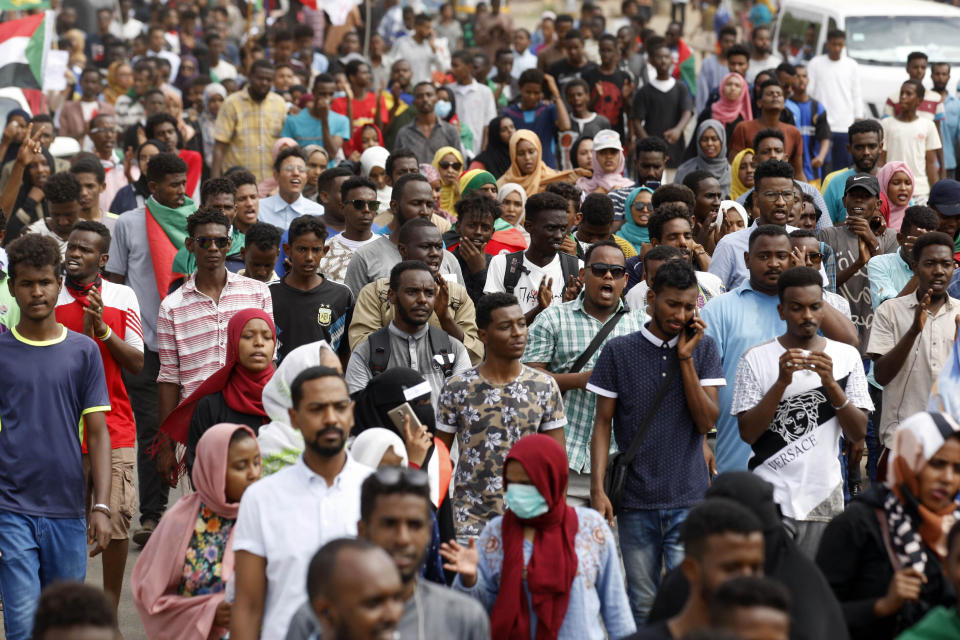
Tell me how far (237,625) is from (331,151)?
9593mm

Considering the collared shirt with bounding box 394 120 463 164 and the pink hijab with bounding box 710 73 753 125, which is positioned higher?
the pink hijab with bounding box 710 73 753 125

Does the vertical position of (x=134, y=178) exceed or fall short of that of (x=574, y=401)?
it falls short

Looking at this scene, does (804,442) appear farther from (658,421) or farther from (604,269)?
(604,269)

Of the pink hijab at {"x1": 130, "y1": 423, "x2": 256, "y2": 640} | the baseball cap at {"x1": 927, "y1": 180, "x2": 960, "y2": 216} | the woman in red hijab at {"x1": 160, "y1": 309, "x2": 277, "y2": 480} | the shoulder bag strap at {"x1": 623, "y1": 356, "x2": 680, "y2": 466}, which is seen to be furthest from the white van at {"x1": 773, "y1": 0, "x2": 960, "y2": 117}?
the pink hijab at {"x1": 130, "y1": 423, "x2": 256, "y2": 640}

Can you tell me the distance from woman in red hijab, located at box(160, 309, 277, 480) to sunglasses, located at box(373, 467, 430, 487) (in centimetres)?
212

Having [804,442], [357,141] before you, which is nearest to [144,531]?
[804,442]

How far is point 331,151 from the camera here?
46.2ft

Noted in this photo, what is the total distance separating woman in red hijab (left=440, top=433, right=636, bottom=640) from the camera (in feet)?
17.0

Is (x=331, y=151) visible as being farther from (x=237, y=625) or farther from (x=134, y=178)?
(x=237, y=625)

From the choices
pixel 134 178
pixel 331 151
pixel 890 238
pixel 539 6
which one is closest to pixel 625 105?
pixel 331 151

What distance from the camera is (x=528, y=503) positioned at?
17.2 ft

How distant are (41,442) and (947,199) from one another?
5.91 m

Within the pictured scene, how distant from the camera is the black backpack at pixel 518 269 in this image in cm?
862

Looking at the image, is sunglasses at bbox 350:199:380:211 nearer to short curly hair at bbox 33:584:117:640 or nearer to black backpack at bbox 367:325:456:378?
black backpack at bbox 367:325:456:378
